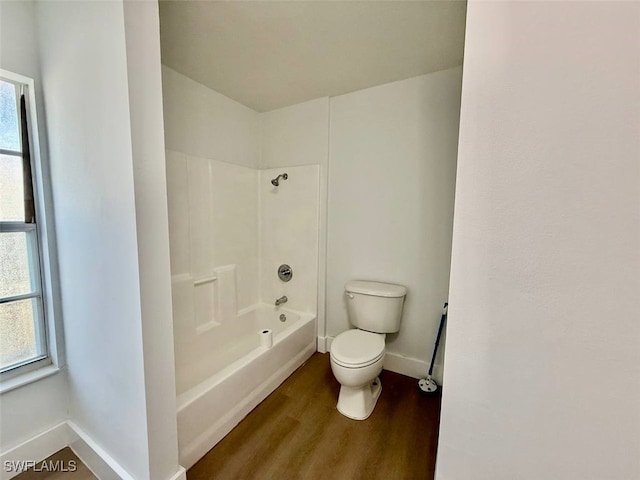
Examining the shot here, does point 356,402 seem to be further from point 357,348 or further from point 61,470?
point 61,470

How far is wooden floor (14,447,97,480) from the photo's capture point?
1219mm

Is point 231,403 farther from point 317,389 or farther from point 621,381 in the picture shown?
point 621,381

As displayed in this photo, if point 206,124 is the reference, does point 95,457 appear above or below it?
below

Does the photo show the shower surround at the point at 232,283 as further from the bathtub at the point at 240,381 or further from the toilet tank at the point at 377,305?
the toilet tank at the point at 377,305

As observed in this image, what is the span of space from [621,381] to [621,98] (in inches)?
24.2

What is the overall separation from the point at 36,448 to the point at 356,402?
5.68ft

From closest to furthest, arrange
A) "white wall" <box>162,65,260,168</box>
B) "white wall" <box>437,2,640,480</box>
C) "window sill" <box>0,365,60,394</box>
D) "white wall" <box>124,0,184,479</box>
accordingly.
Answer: "white wall" <box>437,2,640,480</box> → "white wall" <box>124,0,184,479</box> → "window sill" <box>0,365,60,394</box> → "white wall" <box>162,65,260,168</box>

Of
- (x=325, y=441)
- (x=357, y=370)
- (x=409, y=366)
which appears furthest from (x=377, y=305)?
(x=325, y=441)

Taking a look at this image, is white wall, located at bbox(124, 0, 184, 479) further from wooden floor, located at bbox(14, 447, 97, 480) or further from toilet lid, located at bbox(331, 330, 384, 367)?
toilet lid, located at bbox(331, 330, 384, 367)

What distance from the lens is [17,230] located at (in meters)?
1.26

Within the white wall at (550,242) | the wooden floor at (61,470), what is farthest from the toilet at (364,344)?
the wooden floor at (61,470)

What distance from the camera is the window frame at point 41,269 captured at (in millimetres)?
1238

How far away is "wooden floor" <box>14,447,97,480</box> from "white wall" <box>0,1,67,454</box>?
0.52 ft

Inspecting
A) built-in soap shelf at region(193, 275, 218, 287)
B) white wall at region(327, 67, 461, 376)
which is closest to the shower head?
white wall at region(327, 67, 461, 376)
